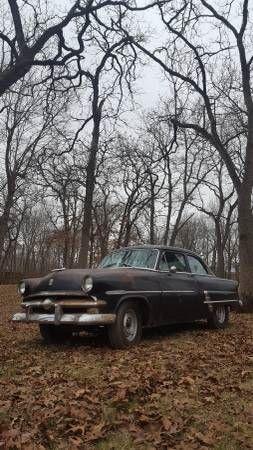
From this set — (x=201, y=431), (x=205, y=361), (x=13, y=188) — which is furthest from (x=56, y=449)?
(x=13, y=188)

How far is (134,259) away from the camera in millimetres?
9820

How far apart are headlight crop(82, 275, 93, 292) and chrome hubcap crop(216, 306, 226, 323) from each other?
13.5ft

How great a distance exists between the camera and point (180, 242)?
66.6m

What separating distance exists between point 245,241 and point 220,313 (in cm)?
479

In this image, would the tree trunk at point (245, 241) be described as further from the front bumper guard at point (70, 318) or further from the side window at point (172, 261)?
the front bumper guard at point (70, 318)

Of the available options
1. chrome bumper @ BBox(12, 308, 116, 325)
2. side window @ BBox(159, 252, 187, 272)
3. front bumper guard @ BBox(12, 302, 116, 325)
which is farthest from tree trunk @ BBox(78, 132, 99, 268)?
chrome bumper @ BBox(12, 308, 116, 325)

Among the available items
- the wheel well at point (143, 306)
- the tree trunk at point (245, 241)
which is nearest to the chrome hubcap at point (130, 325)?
the wheel well at point (143, 306)

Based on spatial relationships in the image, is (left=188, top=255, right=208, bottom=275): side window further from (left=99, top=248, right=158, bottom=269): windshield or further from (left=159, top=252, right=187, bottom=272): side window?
(left=99, top=248, right=158, bottom=269): windshield

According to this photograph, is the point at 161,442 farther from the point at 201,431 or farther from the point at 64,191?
the point at 64,191

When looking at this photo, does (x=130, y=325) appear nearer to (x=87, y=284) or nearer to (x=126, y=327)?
(x=126, y=327)

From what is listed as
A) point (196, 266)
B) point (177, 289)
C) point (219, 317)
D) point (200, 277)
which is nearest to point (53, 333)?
point (177, 289)

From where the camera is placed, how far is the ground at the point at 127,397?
4.66m

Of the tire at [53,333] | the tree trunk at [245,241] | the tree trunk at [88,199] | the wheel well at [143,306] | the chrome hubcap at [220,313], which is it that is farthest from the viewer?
the tree trunk at [88,199]

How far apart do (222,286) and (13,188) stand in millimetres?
25777
